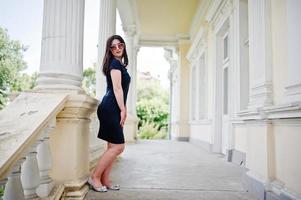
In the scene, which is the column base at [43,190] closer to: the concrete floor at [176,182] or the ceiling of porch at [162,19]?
the concrete floor at [176,182]

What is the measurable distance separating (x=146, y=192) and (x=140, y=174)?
99 centimetres

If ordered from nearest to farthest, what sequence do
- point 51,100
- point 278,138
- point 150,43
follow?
point 51,100, point 278,138, point 150,43

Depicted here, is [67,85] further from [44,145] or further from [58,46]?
[44,145]

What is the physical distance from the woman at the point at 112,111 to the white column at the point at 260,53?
1304 millimetres

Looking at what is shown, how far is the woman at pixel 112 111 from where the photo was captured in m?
2.81

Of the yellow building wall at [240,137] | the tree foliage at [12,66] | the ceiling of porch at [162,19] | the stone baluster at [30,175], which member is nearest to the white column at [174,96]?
the ceiling of porch at [162,19]

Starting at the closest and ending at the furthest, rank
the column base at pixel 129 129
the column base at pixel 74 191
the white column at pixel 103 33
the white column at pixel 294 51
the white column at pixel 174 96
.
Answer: the white column at pixel 294 51 < the column base at pixel 74 191 < the white column at pixel 103 33 < the column base at pixel 129 129 < the white column at pixel 174 96

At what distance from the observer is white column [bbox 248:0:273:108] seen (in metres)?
2.74

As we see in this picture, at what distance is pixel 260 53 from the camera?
2855mm

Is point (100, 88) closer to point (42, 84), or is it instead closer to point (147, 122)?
point (42, 84)

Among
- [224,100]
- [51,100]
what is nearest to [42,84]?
[51,100]

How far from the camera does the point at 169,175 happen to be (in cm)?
385

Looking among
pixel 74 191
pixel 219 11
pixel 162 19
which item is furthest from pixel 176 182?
pixel 162 19

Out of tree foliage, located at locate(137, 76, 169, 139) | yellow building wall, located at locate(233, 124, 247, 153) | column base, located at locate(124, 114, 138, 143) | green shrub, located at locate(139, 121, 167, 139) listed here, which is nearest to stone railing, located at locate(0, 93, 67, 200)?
yellow building wall, located at locate(233, 124, 247, 153)
